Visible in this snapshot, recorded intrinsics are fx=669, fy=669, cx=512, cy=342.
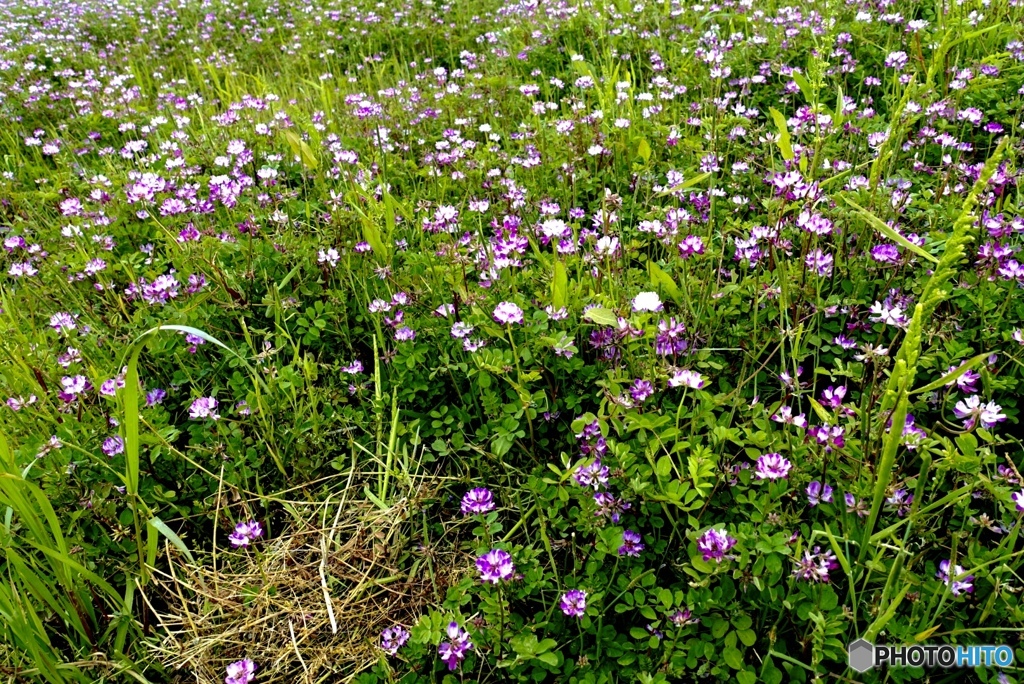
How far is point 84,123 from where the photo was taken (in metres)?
4.74

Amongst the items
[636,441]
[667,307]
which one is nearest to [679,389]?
[636,441]

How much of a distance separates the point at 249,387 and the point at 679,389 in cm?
155

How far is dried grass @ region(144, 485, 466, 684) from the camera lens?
1.93m

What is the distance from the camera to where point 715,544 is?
157 cm

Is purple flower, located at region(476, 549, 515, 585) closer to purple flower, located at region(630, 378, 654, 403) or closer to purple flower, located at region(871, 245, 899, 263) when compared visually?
purple flower, located at region(630, 378, 654, 403)

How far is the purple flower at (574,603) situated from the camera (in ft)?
5.61

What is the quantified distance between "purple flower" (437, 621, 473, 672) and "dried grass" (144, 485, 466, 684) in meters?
0.23

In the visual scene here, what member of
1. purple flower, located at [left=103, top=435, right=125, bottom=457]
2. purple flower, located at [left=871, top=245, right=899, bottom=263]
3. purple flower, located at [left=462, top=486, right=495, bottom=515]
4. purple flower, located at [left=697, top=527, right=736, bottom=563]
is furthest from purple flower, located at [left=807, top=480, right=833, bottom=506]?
purple flower, located at [left=103, top=435, right=125, bottom=457]

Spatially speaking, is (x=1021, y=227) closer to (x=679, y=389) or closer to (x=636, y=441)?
(x=679, y=389)

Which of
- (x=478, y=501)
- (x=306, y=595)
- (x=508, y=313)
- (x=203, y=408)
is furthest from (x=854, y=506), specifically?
(x=203, y=408)

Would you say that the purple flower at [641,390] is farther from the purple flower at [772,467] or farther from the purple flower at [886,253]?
the purple flower at [886,253]

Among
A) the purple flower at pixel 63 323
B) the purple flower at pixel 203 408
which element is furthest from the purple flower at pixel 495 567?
the purple flower at pixel 63 323

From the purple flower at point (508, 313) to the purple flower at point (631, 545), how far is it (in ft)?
2.45

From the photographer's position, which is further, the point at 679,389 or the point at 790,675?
the point at 679,389
